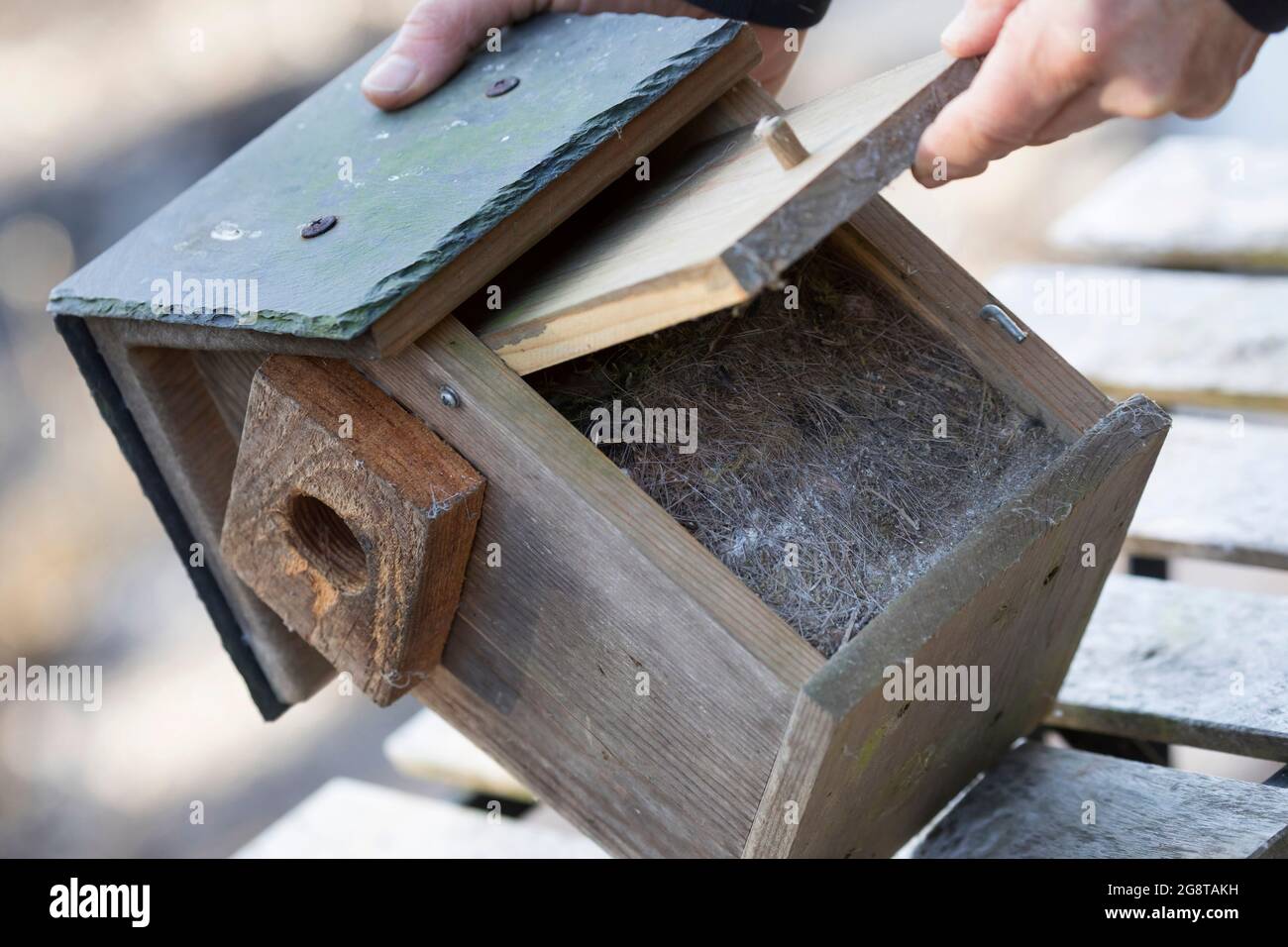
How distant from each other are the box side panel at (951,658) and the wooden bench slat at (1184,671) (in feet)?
0.70

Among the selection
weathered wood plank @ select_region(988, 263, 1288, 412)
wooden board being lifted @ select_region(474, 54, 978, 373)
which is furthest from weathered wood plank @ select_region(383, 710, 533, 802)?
weathered wood plank @ select_region(988, 263, 1288, 412)

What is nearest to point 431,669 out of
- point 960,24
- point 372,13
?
point 960,24

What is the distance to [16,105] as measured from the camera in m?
4.91

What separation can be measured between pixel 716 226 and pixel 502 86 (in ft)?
2.13

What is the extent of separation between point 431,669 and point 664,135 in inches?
27.5

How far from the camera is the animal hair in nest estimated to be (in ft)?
4.84

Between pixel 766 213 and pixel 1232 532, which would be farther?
pixel 1232 532

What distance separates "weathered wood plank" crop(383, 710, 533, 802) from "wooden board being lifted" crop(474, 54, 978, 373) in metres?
1.00

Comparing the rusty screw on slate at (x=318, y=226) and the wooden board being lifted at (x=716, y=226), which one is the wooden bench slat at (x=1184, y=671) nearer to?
the wooden board being lifted at (x=716, y=226)

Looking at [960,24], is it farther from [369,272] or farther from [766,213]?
[369,272]

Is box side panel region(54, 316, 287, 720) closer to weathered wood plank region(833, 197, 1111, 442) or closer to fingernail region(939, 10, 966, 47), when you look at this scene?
weathered wood plank region(833, 197, 1111, 442)

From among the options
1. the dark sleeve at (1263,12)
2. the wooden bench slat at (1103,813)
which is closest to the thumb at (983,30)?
the dark sleeve at (1263,12)

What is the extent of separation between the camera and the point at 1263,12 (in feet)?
4.05

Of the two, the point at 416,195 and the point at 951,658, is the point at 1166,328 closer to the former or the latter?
the point at 951,658
